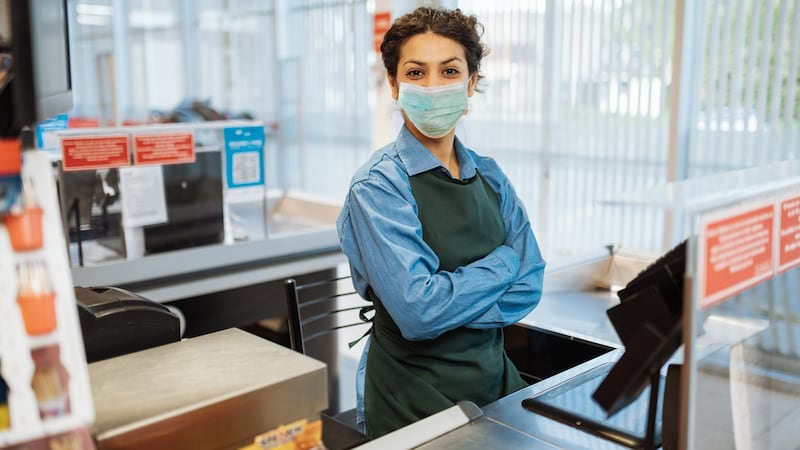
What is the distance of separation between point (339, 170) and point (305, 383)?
19.8 ft

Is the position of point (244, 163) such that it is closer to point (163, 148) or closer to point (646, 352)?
point (163, 148)

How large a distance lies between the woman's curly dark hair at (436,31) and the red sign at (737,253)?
2.39 ft

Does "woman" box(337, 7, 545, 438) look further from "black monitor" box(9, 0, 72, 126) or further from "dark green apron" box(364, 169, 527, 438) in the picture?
"black monitor" box(9, 0, 72, 126)

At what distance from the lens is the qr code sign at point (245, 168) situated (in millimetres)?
3014

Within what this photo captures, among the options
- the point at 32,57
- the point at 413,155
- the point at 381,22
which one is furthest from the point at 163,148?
the point at 381,22

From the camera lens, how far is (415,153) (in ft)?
4.75

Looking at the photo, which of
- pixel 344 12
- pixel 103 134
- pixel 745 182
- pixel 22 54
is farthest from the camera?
pixel 344 12

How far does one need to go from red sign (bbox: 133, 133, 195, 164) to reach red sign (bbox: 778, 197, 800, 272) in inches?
89.7

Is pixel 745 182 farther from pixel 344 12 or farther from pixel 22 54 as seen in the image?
pixel 344 12

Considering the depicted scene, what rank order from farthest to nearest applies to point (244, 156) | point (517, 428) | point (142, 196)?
1. point (244, 156)
2. point (142, 196)
3. point (517, 428)

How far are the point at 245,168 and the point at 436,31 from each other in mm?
1803

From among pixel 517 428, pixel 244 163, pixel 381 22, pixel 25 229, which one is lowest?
pixel 517 428

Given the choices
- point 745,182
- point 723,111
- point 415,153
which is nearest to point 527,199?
point 723,111

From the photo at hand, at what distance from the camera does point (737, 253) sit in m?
0.86
